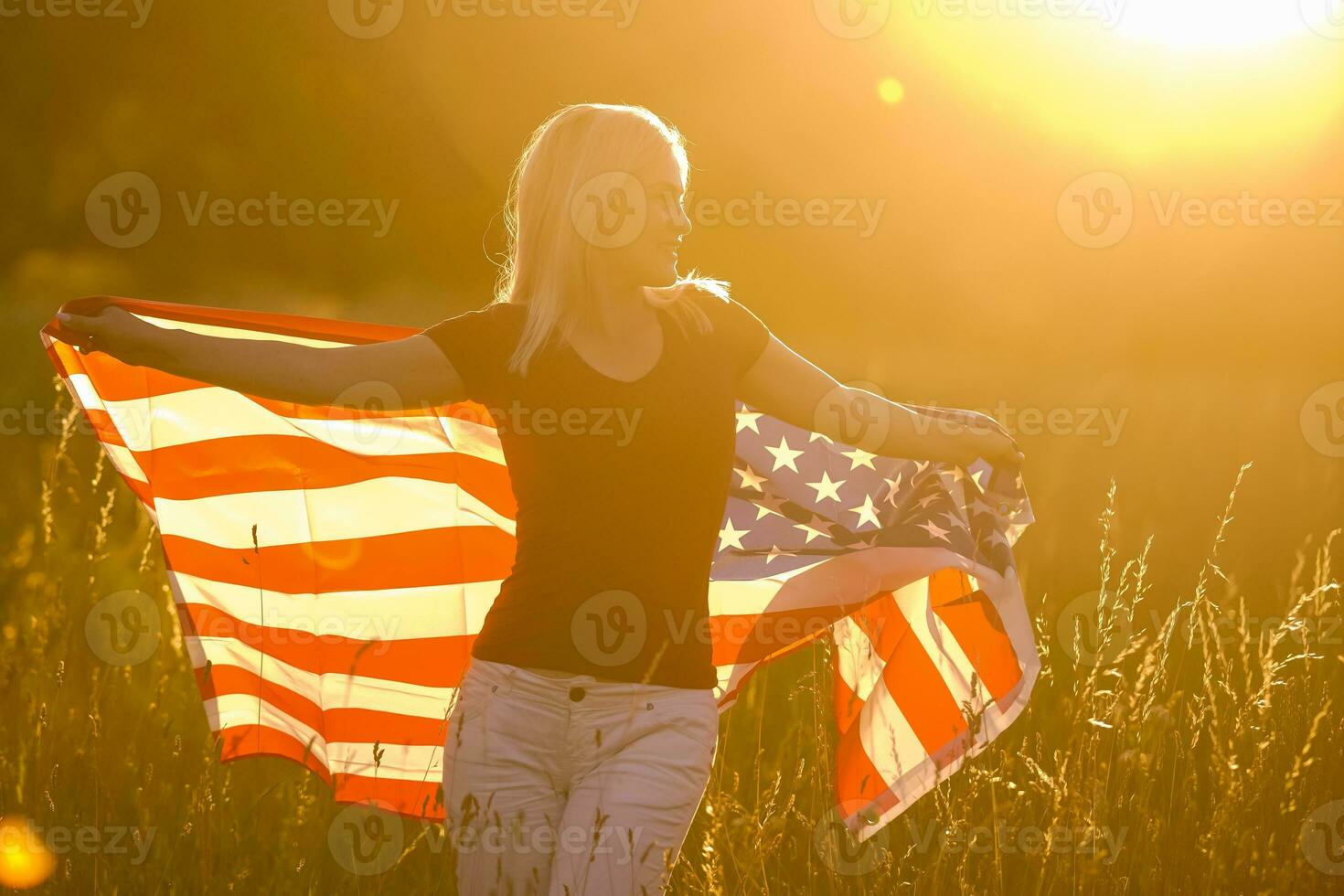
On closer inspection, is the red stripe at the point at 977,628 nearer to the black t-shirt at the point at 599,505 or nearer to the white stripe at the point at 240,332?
the black t-shirt at the point at 599,505

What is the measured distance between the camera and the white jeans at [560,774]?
263 centimetres

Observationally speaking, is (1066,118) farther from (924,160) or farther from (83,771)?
(83,771)

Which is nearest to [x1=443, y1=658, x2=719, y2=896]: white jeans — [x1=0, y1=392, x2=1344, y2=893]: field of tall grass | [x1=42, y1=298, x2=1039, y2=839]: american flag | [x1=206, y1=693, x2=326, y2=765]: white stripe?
[x1=0, y1=392, x2=1344, y2=893]: field of tall grass

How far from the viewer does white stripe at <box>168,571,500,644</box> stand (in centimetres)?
394

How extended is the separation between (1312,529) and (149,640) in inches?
274

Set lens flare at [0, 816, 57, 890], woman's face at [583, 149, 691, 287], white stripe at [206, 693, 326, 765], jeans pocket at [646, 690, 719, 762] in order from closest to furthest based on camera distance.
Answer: jeans pocket at [646, 690, 719, 762]
woman's face at [583, 149, 691, 287]
lens flare at [0, 816, 57, 890]
white stripe at [206, 693, 326, 765]

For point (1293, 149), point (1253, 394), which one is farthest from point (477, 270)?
point (1253, 394)

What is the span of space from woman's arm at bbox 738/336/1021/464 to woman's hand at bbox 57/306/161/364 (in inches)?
56.4

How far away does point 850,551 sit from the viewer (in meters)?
3.87

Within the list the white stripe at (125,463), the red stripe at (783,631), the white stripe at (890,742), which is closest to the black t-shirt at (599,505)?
the red stripe at (783,631)

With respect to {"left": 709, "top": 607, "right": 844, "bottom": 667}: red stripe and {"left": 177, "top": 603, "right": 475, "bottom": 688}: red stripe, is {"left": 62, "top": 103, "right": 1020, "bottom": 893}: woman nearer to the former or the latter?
{"left": 709, "top": 607, "right": 844, "bottom": 667}: red stripe

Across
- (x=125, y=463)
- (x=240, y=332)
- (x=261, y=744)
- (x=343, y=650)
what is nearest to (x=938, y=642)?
(x=343, y=650)

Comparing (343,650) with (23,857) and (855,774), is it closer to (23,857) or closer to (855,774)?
(23,857)

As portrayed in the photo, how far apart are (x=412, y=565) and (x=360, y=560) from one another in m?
0.17
